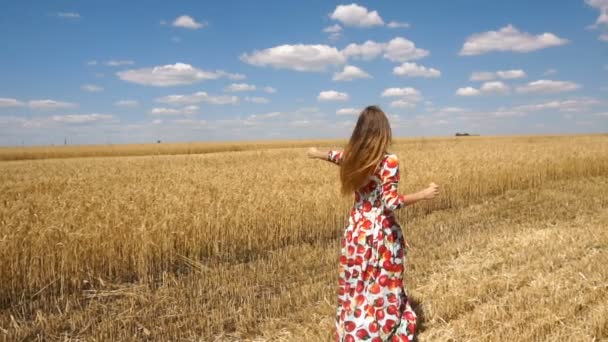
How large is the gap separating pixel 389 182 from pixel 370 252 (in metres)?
0.64

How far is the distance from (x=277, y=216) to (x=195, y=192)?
7.16ft

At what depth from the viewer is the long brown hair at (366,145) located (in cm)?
355

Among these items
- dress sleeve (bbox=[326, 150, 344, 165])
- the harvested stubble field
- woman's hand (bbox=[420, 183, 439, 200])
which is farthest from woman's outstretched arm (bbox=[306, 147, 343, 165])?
the harvested stubble field

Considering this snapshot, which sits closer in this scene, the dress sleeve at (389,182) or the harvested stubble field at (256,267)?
the dress sleeve at (389,182)

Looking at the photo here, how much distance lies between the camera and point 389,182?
3562mm

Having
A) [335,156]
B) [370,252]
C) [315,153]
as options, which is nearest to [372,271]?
[370,252]

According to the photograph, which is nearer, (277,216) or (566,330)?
(566,330)

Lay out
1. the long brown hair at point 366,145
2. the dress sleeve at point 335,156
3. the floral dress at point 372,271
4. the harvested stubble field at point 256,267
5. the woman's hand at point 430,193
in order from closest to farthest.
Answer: the woman's hand at point 430,193 < the long brown hair at point 366,145 < the floral dress at point 372,271 < the dress sleeve at point 335,156 < the harvested stubble field at point 256,267

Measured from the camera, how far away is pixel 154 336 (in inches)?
183

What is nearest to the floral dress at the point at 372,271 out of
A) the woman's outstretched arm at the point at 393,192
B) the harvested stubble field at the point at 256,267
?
the woman's outstretched arm at the point at 393,192

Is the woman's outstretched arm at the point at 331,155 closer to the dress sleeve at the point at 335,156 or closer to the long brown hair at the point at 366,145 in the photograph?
the dress sleeve at the point at 335,156

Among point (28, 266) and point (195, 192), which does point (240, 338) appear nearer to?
point (28, 266)

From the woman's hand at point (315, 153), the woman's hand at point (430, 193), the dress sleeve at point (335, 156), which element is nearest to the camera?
the woman's hand at point (430, 193)

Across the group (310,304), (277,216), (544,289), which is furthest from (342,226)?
(544,289)
